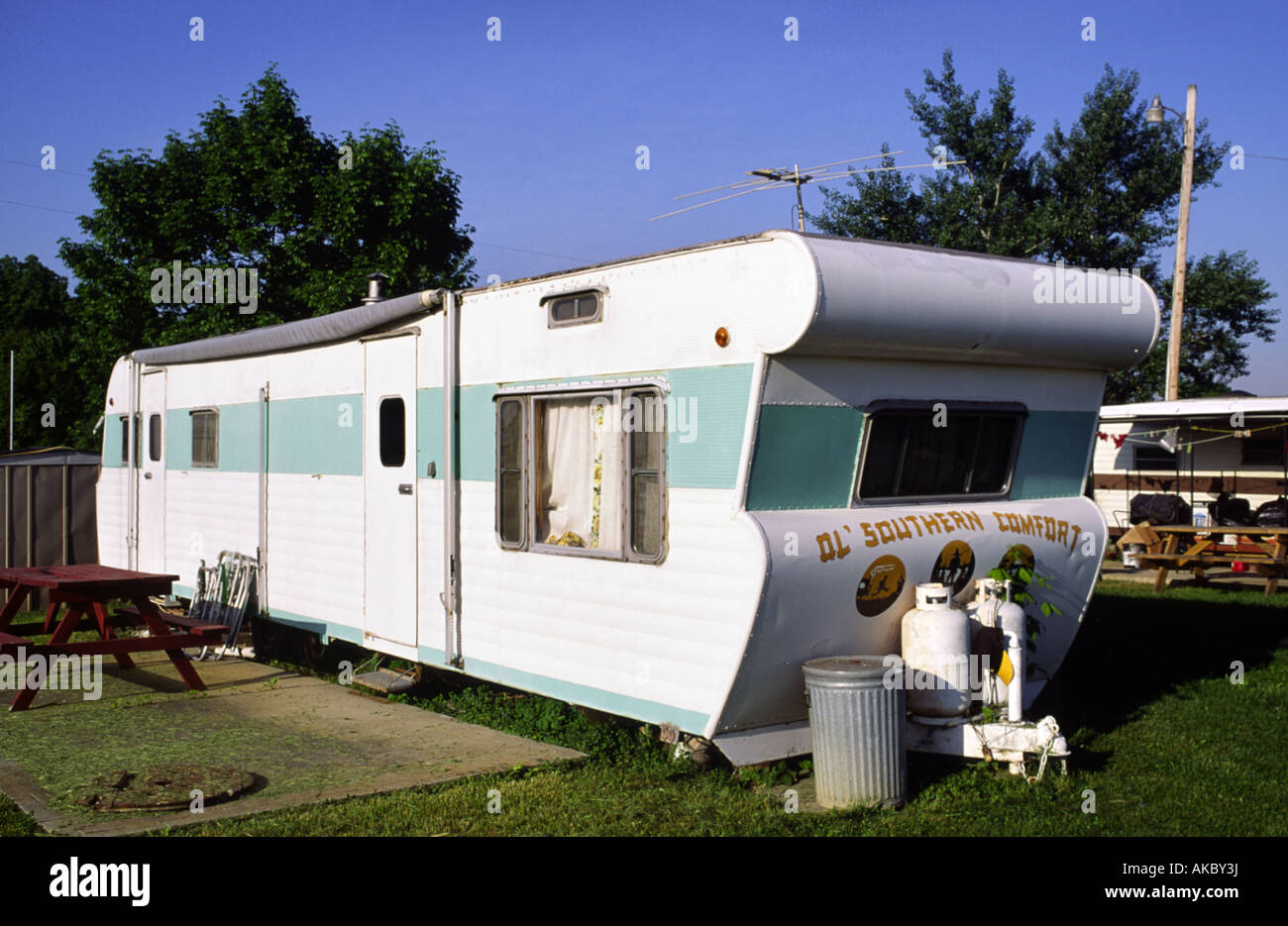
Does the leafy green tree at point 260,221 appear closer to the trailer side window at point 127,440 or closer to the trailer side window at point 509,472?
the trailer side window at point 127,440

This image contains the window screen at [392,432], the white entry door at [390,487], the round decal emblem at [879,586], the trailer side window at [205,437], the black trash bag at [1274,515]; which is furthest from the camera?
the black trash bag at [1274,515]

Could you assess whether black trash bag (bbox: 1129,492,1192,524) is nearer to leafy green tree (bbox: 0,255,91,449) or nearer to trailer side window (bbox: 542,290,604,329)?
trailer side window (bbox: 542,290,604,329)

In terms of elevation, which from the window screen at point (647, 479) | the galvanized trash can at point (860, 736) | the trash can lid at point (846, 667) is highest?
the window screen at point (647, 479)

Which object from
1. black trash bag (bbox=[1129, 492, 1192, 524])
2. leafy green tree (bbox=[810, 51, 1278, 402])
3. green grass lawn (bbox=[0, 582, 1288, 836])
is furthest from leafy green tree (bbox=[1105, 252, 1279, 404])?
green grass lawn (bbox=[0, 582, 1288, 836])

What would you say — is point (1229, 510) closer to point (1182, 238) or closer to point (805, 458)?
point (1182, 238)

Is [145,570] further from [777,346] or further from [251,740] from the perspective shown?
[777,346]

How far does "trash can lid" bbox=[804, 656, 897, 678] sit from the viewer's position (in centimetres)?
576

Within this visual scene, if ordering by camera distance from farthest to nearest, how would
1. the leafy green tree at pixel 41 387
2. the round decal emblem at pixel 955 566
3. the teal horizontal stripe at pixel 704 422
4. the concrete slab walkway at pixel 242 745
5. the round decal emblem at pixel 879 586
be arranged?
the leafy green tree at pixel 41 387 → the round decal emblem at pixel 955 566 → the round decal emblem at pixel 879 586 → the concrete slab walkway at pixel 242 745 → the teal horizontal stripe at pixel 704 422

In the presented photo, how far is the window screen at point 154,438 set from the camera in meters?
12.1

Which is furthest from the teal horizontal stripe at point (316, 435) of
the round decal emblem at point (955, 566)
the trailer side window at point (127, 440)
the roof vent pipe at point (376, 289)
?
the round decal emblem at point (955, 566)

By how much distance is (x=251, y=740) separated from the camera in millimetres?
7266

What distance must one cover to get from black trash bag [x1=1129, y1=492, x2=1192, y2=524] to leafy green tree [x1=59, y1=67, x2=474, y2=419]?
10.7 m

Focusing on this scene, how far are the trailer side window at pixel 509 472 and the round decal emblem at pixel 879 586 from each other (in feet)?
6.95

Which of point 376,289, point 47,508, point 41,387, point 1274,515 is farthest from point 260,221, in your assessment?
Result: point 41,387
